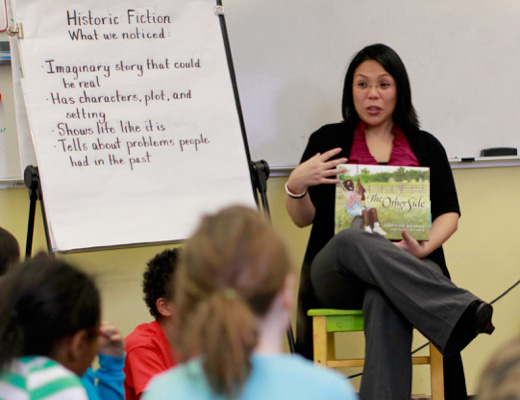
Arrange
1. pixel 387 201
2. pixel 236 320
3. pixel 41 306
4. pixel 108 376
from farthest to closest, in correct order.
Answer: pixel 387 201 < pixel 108 376 < pixel 41 306 < pixel 236 320

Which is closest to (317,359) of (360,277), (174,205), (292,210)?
(360,277)

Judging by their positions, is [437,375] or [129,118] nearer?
[437,375]

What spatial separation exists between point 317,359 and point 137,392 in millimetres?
512

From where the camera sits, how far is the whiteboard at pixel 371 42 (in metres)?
2.40

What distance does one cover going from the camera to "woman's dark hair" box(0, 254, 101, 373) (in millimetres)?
993

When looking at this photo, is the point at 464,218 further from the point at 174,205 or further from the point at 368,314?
the point at 174,205

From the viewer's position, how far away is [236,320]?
792 mm

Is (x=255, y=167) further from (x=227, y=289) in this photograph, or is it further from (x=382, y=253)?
(x=227, y=289)

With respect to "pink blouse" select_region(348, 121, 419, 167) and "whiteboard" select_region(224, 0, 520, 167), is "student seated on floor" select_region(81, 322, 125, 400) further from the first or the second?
"whiteboard" select_region(224, 0, 520, 167)

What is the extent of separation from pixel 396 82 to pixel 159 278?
3.06 ft

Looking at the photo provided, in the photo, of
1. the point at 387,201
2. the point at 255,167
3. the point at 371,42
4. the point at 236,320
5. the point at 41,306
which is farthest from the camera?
the point at 371,42

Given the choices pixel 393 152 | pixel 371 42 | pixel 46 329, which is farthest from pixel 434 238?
pixel 46 329

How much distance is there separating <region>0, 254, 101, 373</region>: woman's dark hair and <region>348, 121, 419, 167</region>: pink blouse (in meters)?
1.21

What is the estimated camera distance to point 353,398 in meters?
0.84
